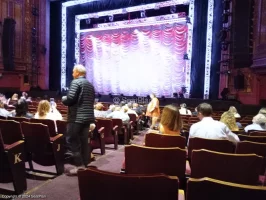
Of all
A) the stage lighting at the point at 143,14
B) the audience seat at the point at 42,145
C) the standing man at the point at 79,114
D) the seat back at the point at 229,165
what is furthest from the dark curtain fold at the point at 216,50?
the seat back at the point at 229,165

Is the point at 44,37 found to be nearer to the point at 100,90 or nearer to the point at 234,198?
the point at 100,90

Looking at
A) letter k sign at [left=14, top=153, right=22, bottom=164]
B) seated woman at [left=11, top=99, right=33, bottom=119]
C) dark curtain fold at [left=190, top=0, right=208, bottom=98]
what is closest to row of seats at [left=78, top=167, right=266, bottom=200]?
letter k sign at [left=14, top=153, right=22, bottom=164]

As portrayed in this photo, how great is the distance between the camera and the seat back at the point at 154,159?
205 cm

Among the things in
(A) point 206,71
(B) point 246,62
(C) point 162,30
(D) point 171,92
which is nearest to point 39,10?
(C) point 162,30

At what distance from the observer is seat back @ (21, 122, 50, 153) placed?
3.22 m

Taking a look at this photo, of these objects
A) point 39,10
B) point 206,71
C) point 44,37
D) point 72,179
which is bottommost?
point 72,179

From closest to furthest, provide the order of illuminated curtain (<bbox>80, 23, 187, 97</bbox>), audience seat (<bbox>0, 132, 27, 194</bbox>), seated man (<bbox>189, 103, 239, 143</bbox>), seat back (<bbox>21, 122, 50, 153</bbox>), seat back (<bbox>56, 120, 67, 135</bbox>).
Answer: audience seat (<bbox>0, 132, 27, 194</bbox>) < seated man (<bbox>189, 103, 239, 143</bbox>) < seat back (<bbox>21, 122, 50, 153</bbox>) < seat back (<bbox>56, 120, 67, 135</bbox>) < illuminated curtain (<bbox>80, 23, 187, 97</bbox>)

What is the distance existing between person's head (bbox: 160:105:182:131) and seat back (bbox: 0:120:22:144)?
172cm

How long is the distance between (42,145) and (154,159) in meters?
1.81

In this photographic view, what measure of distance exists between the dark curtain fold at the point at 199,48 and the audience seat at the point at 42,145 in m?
10.3

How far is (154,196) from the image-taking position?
129cm

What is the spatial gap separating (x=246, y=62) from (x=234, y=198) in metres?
9.45

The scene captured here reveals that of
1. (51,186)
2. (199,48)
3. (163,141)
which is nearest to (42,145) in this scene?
(51,186)

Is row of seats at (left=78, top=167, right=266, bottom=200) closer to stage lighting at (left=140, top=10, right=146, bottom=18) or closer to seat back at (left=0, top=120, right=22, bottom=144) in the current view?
seat back at (left=0, top=120, right=22, bottom=144)
